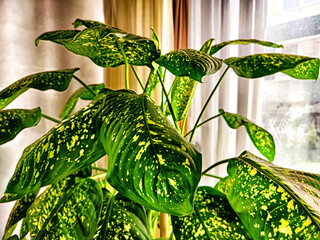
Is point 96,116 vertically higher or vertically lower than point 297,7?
lower

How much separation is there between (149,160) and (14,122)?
1.50ft

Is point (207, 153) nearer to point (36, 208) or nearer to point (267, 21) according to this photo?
point (267, 21)

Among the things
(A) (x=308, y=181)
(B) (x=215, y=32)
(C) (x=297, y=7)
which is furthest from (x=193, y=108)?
(A) (x=308, y=181)

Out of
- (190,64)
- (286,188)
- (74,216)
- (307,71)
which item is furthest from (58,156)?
(307,71)

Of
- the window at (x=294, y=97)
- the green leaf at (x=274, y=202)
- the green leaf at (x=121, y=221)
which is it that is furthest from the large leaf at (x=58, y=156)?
the window at (x=294, y=97)

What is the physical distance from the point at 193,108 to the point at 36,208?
1154 millimetres

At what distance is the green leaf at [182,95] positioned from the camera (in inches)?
34.3

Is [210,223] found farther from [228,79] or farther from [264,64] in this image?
[228,79]

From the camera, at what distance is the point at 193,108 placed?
5.45 feet

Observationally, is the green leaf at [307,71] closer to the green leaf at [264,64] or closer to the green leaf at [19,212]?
the green leaf at [264,64]

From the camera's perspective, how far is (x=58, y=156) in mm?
464

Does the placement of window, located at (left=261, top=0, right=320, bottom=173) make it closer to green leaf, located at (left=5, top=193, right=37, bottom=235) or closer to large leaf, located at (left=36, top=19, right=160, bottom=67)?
large leaf, located at (left=36, top=19, right=160, bottom=67)

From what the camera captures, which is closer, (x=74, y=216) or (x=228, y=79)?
(x=74, y=216)

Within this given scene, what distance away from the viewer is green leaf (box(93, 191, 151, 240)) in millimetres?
512
